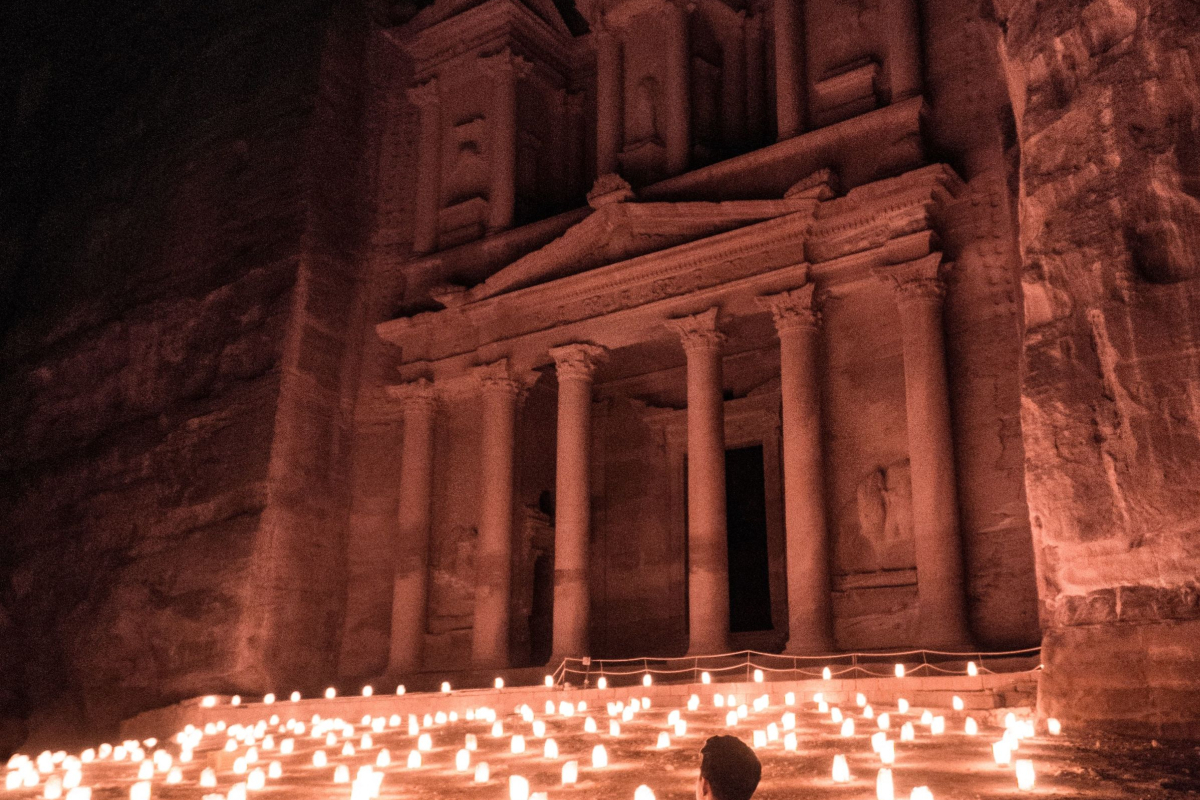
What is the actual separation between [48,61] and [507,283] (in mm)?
17183

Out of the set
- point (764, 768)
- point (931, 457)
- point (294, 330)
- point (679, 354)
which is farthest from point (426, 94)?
point (764, 768)

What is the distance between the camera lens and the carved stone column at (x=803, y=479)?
55.9 feet

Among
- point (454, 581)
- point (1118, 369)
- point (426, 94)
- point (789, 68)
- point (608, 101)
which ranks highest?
point (426, 94)

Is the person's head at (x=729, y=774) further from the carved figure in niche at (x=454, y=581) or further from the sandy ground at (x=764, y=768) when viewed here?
the carved figure in niche at (x=454, y=581)

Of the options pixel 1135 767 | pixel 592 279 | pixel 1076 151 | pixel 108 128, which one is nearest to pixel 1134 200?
pixel 1076 151

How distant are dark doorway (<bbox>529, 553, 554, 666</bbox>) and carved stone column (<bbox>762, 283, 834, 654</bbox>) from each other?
6190mm

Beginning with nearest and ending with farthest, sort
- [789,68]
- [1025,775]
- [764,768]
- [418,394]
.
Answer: [1025,775] → [764,768] → [789,68] → [418,394]

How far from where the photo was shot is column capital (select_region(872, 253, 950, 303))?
17.4m

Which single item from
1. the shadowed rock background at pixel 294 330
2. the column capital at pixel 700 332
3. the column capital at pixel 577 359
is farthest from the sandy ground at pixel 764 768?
the column capital at pixel 577 359

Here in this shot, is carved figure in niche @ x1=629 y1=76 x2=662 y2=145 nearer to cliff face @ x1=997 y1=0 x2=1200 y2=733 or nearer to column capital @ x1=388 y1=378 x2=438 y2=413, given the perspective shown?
column capital @ x1=388 y1=378 x2=438 y2=413

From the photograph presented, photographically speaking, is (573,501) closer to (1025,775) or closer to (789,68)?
(789,68)

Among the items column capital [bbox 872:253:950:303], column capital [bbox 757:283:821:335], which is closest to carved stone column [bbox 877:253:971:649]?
column capital [bbox 872:253:950:303]

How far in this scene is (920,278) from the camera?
17.5 meters

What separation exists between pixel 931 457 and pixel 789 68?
813 centimetres
